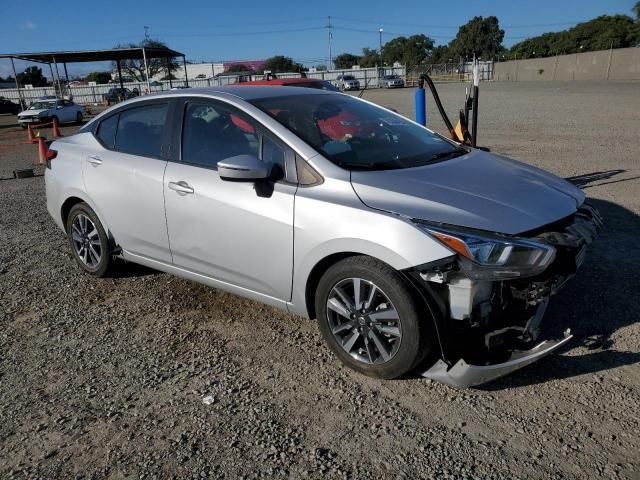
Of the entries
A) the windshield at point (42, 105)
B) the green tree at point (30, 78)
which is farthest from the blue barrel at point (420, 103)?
the green tree at point (30, 78)

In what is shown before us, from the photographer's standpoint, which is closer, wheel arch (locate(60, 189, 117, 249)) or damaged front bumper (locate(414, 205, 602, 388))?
damaged front bumper (locate(414, 205, 602, 388))

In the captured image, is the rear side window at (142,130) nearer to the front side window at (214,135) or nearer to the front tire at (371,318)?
the front side window at (214,135)

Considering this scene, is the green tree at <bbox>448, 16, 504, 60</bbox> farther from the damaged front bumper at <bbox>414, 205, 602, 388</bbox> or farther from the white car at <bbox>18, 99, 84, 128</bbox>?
the damaged front bumper at <bbox>414, 205, 602, 388</bbox>

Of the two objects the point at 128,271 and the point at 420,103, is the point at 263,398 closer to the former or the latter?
the point at 128,271

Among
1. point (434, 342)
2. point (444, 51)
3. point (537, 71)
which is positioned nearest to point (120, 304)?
point (434, 342)

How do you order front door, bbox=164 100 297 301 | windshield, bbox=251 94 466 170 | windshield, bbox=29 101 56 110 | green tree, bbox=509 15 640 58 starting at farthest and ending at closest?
green tree, bbox=509 15 640 58 < windshield, bbox=29 101 56 110 < windshield, bbox=251 94 466 170 < front door, bbox=164 100 297 301

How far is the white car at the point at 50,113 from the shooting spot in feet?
84.8

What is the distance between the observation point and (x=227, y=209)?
366cm

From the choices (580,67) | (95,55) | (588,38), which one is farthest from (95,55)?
(588,38)

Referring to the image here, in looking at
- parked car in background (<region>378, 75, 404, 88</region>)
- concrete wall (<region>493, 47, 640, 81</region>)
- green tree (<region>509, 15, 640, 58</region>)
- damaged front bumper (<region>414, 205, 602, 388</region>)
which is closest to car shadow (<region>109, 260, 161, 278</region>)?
damaged front bumper (<region>414, 205, 602, 388</region>)

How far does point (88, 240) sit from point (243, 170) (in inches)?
92.6

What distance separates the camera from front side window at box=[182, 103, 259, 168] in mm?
3787

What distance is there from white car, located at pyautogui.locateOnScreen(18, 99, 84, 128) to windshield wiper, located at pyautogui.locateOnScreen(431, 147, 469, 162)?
25717mm

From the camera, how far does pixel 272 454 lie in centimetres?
269
